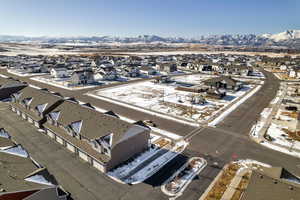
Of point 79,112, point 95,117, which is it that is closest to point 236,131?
point 95,117

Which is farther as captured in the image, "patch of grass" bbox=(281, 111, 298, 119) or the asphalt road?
"patch of grass" bbox=(281, 111, 298, 119)

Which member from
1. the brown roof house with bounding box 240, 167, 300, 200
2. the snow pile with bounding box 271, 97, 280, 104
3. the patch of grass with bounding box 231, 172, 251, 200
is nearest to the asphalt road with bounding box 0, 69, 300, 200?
the patch of grass with bounding box 231, 172, 251, 200

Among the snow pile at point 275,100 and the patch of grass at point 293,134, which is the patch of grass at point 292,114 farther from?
the patch of grass at point 293,134

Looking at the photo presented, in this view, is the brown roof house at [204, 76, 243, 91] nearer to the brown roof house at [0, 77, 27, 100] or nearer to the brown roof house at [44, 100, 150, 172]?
the brown roof house at [44, 100, 150, 172]

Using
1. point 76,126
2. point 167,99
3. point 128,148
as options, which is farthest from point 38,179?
point 167,99

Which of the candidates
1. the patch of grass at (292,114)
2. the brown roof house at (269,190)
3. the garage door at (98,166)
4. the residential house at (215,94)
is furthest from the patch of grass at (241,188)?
the residential house at (215,94)

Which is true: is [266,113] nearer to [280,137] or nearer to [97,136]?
[280,137]
